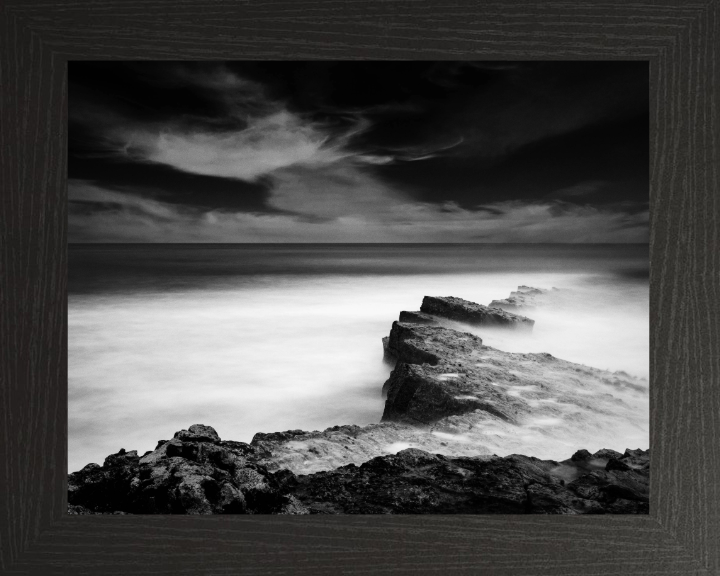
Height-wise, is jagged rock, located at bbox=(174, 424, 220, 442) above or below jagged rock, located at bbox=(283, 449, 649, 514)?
above

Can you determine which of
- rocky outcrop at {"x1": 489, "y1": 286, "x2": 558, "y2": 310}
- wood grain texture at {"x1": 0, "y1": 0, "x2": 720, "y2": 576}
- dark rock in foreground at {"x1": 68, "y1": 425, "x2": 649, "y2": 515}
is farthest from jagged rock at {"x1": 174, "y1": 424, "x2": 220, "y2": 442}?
rocky outcrop at {"x1": 489, "y1": 286, "x2": 558, "y2": 310}

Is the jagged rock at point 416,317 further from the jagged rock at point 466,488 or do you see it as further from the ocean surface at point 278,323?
the jagged rock at point 466,488

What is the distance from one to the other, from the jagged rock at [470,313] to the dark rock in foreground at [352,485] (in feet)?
1.31

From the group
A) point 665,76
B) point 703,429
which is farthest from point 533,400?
point 665,76

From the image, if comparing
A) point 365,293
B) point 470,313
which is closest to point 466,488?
point 470,313

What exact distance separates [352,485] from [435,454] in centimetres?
25

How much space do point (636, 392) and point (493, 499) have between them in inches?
19.9

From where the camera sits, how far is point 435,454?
5.55ft

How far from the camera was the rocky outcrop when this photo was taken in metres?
1.77

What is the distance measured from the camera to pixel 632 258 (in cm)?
167

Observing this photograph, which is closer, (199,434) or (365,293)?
(199,434)

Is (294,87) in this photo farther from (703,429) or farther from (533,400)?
(703,429)

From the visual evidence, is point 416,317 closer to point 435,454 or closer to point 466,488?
point 435,454

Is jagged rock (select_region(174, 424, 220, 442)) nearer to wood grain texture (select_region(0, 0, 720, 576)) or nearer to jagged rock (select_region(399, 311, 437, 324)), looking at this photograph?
wood grain texture (select_region(0, 0, 720, 576))
